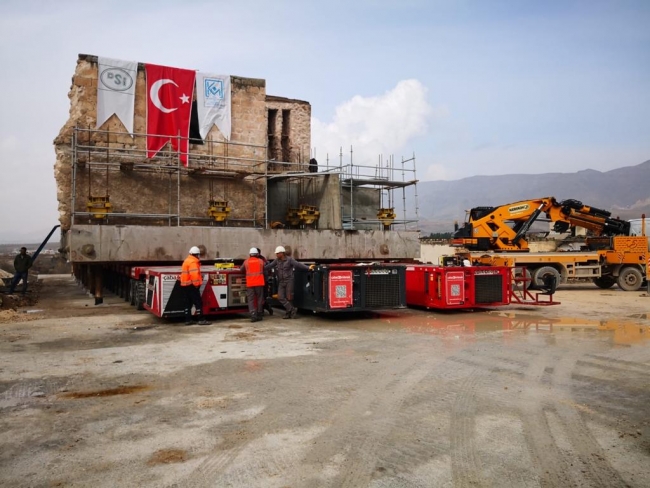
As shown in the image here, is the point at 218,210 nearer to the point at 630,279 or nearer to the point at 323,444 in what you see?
the point at 323,444

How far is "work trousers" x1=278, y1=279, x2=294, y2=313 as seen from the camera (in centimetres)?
1354

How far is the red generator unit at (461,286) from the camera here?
46.5 feet

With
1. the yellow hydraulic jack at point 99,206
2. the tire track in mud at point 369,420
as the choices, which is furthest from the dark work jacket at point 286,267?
the yellow hydraulic jack at point 99,206

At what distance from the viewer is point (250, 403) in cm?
619

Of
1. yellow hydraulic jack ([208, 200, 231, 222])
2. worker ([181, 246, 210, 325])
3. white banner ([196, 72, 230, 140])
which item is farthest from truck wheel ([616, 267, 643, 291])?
worker ([181, 246, 210, 325])

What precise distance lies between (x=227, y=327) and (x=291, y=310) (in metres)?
1.92

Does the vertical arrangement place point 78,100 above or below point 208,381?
above

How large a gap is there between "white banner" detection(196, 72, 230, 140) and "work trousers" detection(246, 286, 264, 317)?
1054 centimetres

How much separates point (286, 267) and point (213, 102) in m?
11.0

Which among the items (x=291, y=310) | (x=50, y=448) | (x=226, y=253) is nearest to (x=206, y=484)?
(x=50, y=448)

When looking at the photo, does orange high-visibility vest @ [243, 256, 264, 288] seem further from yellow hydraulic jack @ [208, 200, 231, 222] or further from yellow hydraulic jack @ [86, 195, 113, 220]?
yellow hydraulic jack @ [208, 200, 231, 222]

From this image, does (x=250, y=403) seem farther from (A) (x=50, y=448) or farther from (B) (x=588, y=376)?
(B) (x=588, y=376)

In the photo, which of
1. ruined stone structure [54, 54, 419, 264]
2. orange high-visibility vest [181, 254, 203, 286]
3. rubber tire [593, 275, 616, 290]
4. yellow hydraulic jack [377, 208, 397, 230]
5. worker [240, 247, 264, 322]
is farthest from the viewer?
yellow hydraulic jack [377, 208, 397, 230]

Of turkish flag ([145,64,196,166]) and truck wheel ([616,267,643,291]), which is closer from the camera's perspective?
turkish flag ([145,64,196,166])
